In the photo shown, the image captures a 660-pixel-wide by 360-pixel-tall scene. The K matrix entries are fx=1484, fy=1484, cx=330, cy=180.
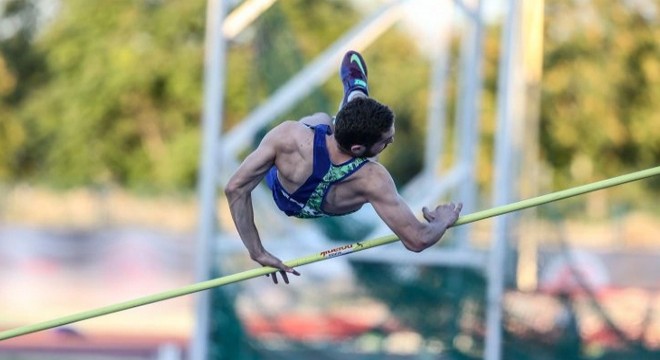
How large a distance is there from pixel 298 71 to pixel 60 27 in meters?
26.1

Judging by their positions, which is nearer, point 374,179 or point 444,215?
point 374,179

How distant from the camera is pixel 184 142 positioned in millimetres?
33688

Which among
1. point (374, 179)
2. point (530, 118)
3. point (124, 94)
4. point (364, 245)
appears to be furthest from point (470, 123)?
point (124, 94)

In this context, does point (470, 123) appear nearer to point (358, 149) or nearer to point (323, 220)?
point (323, 220)

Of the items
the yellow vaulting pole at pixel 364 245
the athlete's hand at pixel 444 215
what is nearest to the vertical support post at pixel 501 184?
the yellow vaulting pole at pixel 364 245

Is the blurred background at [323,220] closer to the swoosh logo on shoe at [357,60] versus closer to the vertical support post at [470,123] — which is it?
the vertical support post at [470,123]

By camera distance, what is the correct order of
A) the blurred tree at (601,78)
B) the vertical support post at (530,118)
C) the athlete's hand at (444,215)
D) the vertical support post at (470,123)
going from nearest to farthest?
the athlete's hand at (444,215) → the vertical support post at (530,118) → the vertical support post at (470,123) → the blurred tree at (601,78)

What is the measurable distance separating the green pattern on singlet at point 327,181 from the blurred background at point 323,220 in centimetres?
318

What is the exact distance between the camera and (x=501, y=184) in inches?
353

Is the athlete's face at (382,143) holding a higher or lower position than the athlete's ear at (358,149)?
higher

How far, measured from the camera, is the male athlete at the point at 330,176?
5598 mm

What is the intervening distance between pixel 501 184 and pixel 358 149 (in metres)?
3.62

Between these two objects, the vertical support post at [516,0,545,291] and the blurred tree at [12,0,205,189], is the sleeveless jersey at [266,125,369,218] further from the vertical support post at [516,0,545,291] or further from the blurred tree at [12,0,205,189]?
the blurred tree at [12,0,205,189]

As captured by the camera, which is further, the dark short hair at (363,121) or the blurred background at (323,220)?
the blurred background at (323,220)
